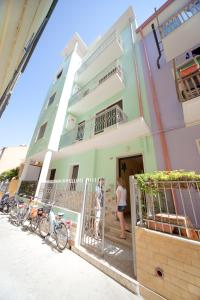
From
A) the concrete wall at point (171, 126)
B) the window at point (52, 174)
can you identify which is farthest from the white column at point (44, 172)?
the concrete wall at point (171, 126)

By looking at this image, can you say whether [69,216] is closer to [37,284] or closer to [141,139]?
[37,284]

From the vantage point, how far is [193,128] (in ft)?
16.0

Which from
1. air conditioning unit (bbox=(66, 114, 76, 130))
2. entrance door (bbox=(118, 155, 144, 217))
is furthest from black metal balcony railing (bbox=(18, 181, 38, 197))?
entrance door (bbox=(118, 155, 144, 217))

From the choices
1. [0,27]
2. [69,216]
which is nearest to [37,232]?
[69,216]

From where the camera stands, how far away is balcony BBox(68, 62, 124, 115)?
25.6ft

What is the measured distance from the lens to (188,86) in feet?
15.5

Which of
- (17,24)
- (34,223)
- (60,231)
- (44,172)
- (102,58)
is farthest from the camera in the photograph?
(102,58)

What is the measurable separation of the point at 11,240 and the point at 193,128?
7.78 m

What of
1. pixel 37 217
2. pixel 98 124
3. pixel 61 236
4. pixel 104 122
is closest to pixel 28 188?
pixel 37 217

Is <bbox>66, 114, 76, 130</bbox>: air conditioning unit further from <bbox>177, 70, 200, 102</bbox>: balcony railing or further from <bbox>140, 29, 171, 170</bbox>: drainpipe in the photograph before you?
<bbox>177, 70, 200, 102</bbox>: balcony railing

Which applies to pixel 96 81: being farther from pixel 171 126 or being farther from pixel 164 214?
pixel 164 214

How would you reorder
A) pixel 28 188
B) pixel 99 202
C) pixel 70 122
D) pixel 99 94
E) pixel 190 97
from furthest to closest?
pixel 70 122 → pixel 28 188 → pixel 99 94 → pixel 190 97 → pixel 99 202

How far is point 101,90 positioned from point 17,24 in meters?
7.35

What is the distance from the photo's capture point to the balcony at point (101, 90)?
25.6 feet
